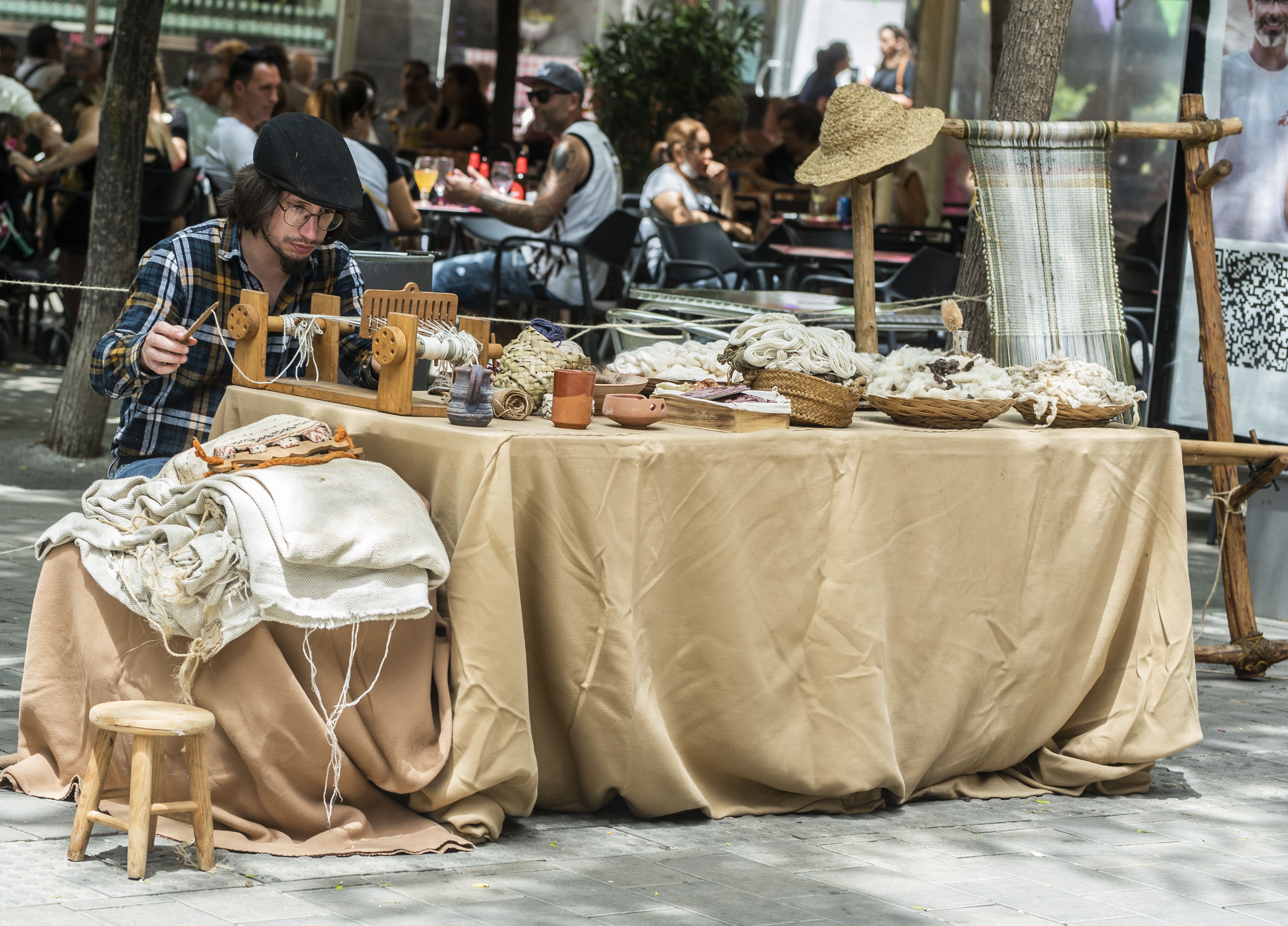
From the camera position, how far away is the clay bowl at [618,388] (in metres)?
3.47

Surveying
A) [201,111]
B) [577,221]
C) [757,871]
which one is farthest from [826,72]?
[757,871]

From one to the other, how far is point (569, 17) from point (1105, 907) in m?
18.7

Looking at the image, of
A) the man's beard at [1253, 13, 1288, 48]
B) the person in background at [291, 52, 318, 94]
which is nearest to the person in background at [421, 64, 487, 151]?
the person in background at [291, 52, 318, 94]

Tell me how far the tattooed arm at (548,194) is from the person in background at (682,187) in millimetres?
917

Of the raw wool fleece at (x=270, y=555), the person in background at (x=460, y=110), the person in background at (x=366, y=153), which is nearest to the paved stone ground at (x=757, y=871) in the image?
the raw wool fleece at (x=270, y=555)

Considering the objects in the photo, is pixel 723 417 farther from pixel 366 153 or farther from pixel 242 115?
pixel 242 115

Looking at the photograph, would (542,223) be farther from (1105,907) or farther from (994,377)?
(1105,907)

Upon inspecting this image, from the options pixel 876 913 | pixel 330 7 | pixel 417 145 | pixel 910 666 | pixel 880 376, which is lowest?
pixel 876 913

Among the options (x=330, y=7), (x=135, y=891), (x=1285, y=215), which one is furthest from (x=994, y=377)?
(x=330, y=7)

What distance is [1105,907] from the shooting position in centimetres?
302

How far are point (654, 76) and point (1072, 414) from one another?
9095 millimetres

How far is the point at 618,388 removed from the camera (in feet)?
11.5

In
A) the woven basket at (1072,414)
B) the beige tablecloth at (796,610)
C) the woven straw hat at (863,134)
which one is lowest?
the beige tablecloth at (796,610)

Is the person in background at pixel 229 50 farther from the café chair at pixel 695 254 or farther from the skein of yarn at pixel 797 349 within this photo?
the skein of yarn at pixel 797 349
